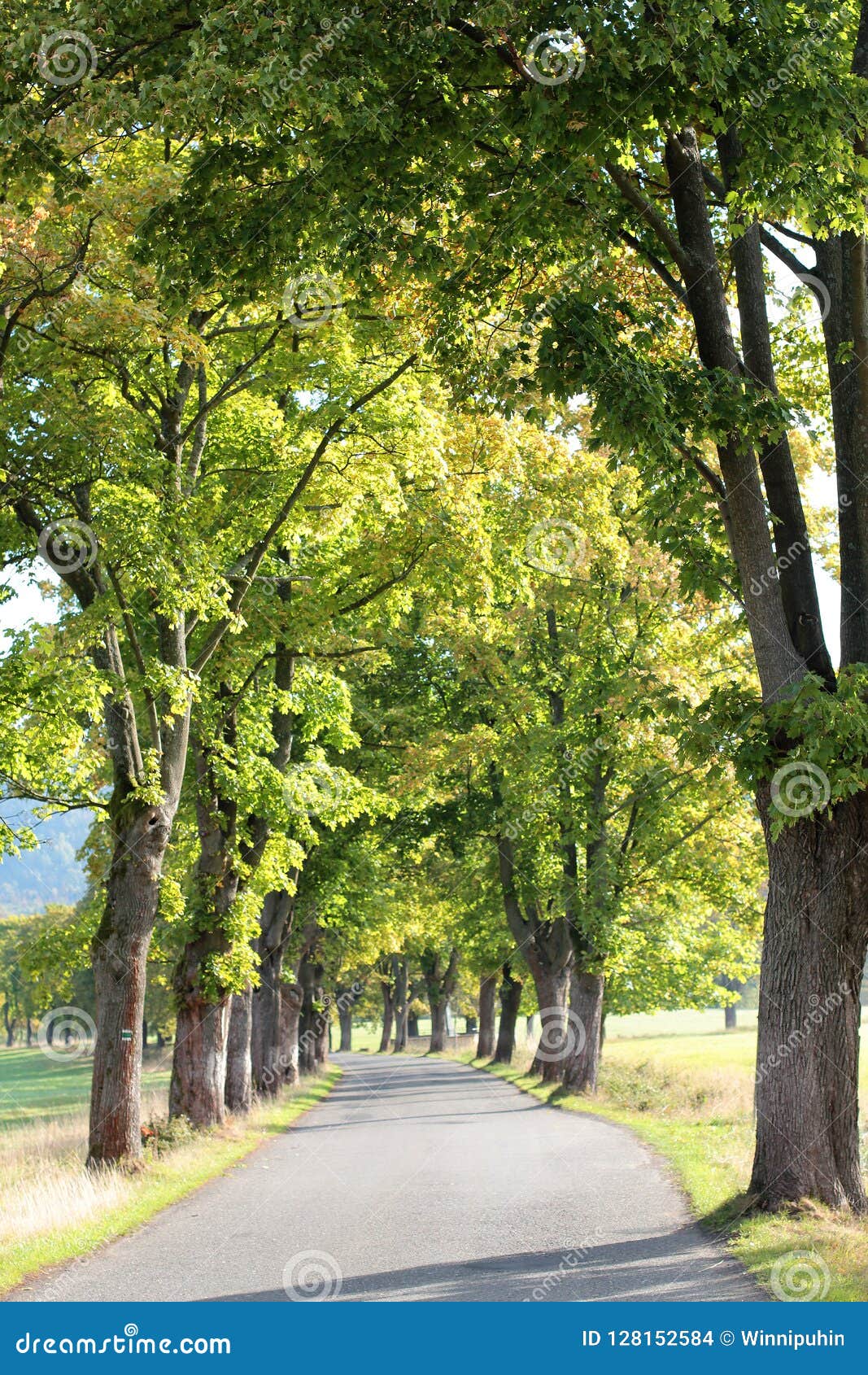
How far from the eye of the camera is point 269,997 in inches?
1122

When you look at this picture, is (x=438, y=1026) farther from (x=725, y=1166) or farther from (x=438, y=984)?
(x=725, y=1166)

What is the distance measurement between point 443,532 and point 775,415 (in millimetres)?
8267

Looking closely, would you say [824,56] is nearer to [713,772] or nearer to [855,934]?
[713,772]

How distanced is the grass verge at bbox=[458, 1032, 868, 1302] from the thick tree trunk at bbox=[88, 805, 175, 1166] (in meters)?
6.46

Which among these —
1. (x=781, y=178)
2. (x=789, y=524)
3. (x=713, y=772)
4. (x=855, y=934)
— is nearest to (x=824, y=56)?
(x=781, y=178)
